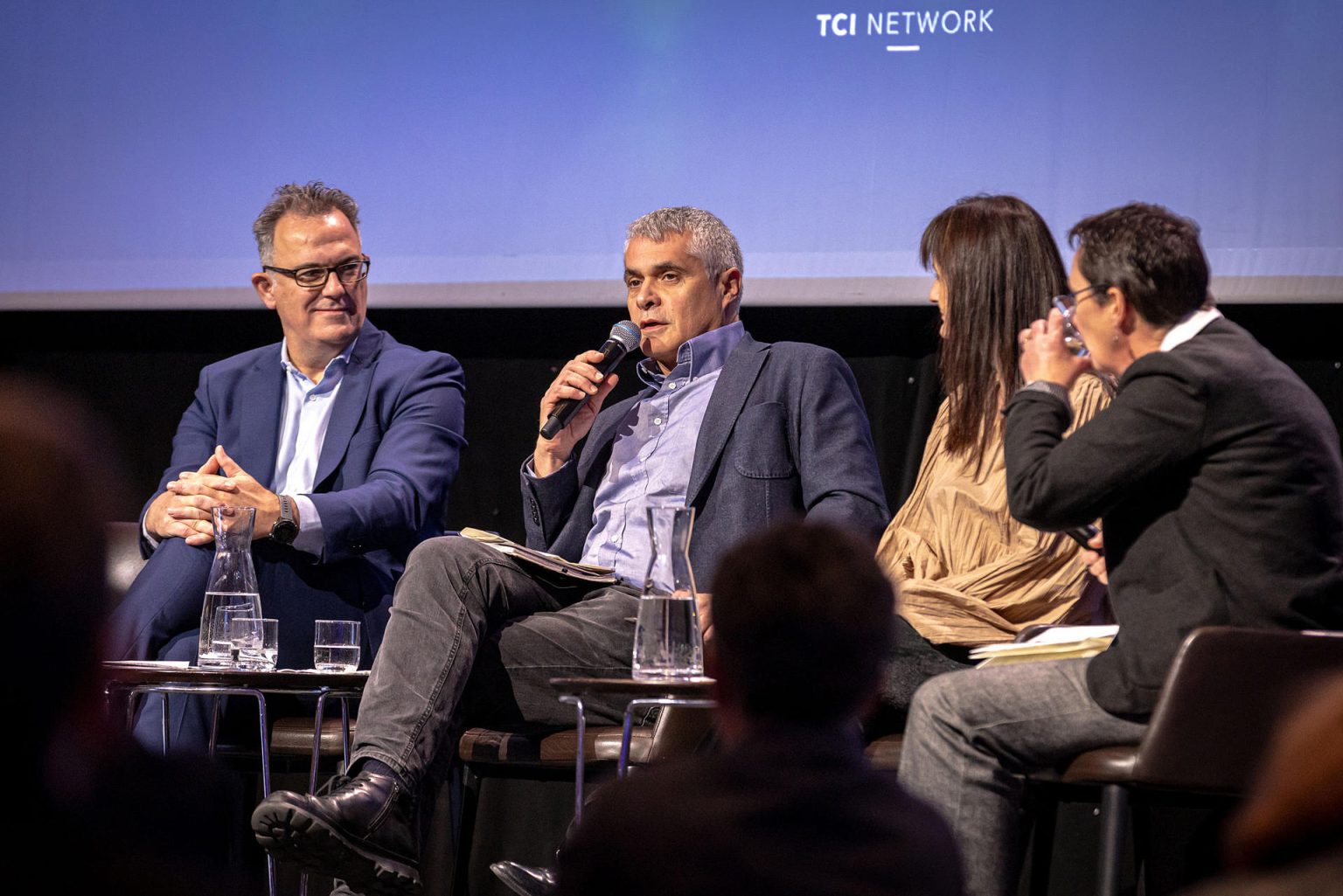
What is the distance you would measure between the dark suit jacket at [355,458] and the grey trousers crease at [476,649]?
1.50 ft

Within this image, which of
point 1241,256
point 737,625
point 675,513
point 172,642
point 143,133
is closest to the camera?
point 737,625

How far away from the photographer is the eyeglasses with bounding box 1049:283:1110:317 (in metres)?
2.11

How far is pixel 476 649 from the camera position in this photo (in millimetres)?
2512

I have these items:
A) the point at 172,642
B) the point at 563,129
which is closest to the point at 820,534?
the point at 172,642

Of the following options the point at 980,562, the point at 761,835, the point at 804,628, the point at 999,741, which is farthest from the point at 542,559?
the point at 761,835

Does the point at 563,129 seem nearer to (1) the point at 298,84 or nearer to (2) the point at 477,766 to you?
(1) the point at 298,84

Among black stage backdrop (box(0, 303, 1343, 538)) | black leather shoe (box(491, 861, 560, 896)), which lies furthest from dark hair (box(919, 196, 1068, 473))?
black leather shoe (box(491, 861, 560, 896))

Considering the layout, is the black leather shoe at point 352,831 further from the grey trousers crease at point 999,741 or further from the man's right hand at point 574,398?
the man's right hand at point 574,398

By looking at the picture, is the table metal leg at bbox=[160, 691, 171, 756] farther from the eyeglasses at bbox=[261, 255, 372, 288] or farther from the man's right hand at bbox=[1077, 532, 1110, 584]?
the man's right hand at bbox=[1077, 532, 1110, 584]

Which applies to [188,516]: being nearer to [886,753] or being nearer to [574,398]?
[574,398]

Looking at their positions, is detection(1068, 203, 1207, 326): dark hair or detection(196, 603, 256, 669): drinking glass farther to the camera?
detection(196, 603, 256, 669): drinking glass

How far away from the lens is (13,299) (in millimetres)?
4203

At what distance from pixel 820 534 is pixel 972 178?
2632mm

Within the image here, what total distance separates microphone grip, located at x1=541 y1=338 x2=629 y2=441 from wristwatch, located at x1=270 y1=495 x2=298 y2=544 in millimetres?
527
